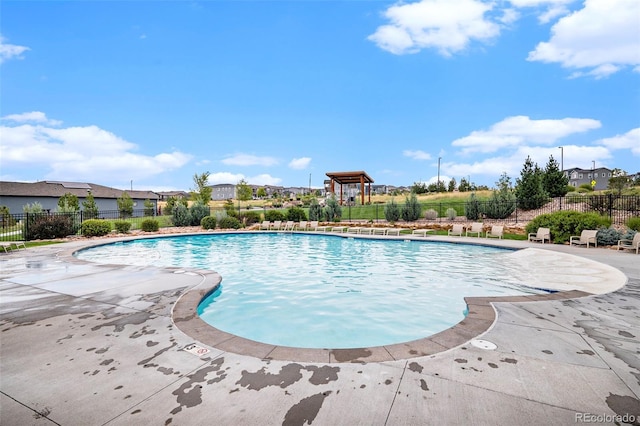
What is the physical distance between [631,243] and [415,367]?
43.0ft

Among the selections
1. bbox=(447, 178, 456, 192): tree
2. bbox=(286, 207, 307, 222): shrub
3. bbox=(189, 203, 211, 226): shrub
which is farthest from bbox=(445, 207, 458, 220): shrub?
bbox=(447, 178, 456, 192): tree

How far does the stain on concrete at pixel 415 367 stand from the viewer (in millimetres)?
2700

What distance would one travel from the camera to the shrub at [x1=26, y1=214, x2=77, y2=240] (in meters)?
15.8

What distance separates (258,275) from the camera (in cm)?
870

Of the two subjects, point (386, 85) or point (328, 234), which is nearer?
point (328, 234)

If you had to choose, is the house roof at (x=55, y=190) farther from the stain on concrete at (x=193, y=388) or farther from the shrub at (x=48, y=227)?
the stain on concrete at (x=193, y=388)

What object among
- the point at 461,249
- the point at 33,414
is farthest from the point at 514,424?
the point at 461,249

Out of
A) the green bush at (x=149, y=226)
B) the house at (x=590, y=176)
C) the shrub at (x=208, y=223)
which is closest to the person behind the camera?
the green bush at (x=149, y=226)


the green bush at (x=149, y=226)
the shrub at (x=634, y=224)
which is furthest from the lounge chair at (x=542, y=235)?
the green bush at (x=149, y=226)

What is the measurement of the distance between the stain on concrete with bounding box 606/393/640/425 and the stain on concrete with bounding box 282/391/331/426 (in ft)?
6.96

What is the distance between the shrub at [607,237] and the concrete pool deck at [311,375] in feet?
29.9

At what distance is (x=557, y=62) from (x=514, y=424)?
62.2ft

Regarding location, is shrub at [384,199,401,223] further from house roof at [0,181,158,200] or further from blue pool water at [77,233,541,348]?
house roof at [0,181,158,200]

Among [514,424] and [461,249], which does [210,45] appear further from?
[514,424]
